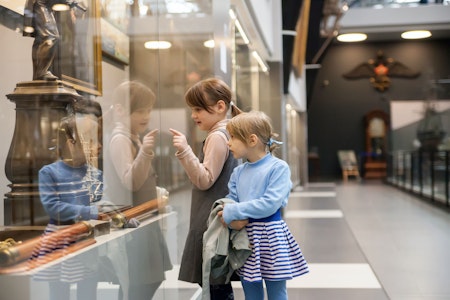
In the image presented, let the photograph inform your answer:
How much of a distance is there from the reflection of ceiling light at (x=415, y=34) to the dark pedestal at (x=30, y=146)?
23.4 metres

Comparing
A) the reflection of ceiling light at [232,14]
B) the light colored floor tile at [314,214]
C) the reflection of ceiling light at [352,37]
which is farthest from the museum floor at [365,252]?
the reflection of ceiling light at [352,37]

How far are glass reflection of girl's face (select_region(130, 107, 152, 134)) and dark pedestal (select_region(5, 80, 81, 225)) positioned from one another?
0.73m

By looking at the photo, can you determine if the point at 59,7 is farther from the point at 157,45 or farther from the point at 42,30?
the point at 157,45

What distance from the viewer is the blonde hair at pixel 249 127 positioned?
86.1 inches

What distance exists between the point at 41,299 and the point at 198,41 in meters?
2.13

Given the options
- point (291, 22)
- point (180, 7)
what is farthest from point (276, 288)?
point (291, 22)


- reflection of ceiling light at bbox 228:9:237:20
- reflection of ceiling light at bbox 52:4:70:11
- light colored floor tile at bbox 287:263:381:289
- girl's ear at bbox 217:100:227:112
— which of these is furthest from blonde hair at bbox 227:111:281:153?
reflection of ceiling light at bbox 228:9:237:20

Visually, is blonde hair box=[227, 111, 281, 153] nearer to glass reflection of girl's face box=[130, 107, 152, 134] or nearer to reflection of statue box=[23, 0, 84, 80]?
glass reflection of girl's face box=[130, 107, 152, 134]

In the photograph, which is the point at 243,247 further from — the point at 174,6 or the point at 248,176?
the point at 174,6

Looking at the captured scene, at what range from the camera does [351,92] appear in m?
25.1

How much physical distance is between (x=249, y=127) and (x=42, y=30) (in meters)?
0.82

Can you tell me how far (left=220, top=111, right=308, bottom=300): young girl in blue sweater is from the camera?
2.13 meters

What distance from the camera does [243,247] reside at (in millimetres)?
2123

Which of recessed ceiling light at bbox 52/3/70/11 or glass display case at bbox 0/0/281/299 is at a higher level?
recessed ceiling light at bbox 52/3/70/11
